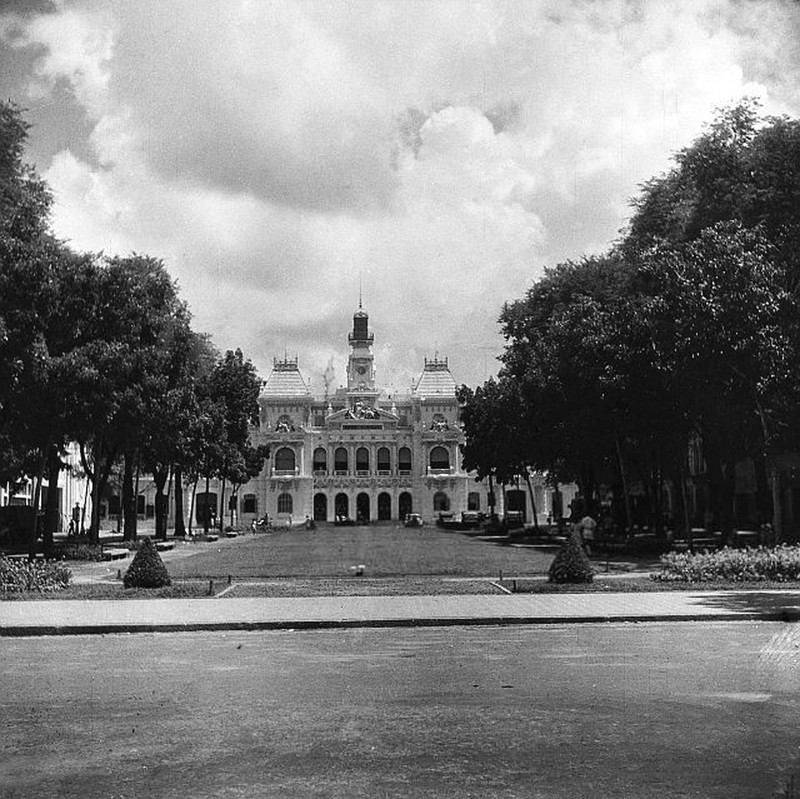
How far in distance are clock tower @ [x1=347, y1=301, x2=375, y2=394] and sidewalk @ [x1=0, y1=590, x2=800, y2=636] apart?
132342 millimetres

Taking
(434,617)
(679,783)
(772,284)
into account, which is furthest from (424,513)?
(679,783)

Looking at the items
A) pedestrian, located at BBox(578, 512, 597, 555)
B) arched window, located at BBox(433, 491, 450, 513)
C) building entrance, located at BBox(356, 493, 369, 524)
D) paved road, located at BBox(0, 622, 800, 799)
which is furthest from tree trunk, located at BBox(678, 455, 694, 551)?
building entrance, located at BBox(356, 493, 369, 524)

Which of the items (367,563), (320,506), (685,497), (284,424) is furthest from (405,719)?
(284,424)

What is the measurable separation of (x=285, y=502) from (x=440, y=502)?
66.4 feet

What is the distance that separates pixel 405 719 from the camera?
29.2 ft

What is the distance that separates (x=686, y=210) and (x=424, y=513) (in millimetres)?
104008

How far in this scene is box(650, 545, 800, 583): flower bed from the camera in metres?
23.5

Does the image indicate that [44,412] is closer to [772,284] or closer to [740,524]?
[772,284]

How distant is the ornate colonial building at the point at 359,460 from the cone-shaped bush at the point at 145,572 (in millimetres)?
117048

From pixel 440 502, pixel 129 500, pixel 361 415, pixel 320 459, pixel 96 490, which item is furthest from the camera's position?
pixel 361 415

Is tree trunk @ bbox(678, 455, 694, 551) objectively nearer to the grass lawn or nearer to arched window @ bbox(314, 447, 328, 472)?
the grass lawn

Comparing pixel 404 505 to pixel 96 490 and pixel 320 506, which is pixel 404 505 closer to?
pixel 320 506

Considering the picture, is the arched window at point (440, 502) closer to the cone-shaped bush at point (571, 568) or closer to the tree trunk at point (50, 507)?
the tree trunk at point (50, 507)

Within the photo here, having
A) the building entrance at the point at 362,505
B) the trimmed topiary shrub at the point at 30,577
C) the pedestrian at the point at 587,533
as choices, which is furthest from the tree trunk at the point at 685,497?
the building entrance at the point at 362,505
